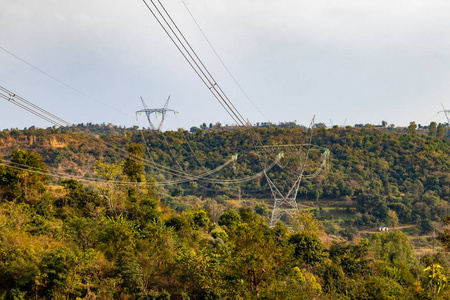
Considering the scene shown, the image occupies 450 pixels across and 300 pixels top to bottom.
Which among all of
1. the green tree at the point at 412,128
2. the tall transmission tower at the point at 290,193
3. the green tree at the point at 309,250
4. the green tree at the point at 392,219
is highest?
the green tree at the point at 412,128

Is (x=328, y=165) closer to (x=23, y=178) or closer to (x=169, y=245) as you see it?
(x=169, y=245)

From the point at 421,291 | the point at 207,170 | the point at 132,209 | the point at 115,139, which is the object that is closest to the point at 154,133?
the point at 115,139

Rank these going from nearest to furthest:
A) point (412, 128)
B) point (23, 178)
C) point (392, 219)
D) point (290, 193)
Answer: point (23, 178) → point (290, 193) → point (392, 219) → point (412, 128)

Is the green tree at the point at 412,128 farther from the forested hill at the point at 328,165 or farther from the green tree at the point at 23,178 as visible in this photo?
the green tree at the point at 23,178

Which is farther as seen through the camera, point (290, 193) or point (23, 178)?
point (290, 193)

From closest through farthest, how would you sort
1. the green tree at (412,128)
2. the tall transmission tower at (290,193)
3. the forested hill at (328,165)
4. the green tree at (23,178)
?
the green tree at (23,178), the tall transmission tower at (290,193), the forested hill at (328,165), the green tree at (412,128)

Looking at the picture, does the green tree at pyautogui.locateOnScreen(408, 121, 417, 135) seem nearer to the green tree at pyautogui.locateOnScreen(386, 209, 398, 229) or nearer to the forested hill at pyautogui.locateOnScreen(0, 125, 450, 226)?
the forested hill at pyautogui.locateOnScreen(0, 125, 450, 226)

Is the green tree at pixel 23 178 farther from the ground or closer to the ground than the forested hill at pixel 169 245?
farther from the ground

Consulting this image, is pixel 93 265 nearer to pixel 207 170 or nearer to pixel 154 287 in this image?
pixel 154 287

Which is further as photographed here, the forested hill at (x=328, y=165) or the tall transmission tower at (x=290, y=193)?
the forested hill at (x=328, y=165)

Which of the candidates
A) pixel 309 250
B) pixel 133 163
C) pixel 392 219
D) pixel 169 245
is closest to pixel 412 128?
pixel 392 219

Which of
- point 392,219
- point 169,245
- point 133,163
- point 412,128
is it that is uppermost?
point 412,128

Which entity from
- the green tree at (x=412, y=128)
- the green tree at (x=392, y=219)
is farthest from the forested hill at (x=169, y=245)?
the green tree at (x=412, y=128)

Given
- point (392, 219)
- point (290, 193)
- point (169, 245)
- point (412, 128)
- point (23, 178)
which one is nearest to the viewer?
point (169, 245)
